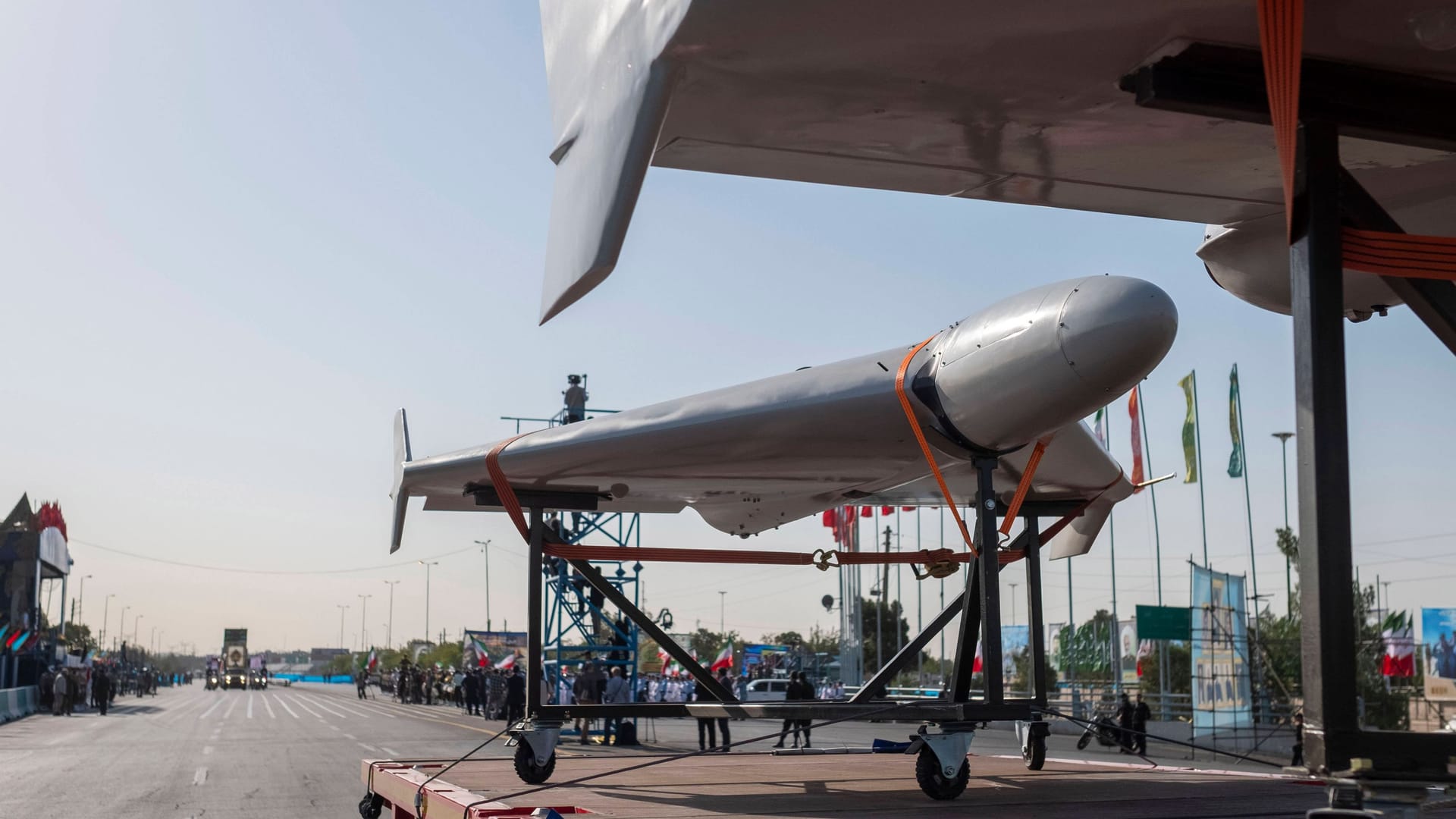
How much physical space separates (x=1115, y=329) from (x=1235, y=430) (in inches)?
1072

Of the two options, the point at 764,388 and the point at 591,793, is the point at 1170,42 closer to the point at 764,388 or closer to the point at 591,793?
the point at 764,388

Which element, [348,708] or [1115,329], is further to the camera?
[348,708]

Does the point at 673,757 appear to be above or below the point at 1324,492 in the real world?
below

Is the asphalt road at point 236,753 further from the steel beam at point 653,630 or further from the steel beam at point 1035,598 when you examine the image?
the steel beam at point 653,630

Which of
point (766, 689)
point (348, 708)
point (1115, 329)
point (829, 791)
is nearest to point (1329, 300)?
point (1115, 329)

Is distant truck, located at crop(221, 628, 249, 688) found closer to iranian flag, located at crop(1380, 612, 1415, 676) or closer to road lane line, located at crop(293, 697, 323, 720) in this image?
road lane line, located at crop(293, 697, 323, 720)

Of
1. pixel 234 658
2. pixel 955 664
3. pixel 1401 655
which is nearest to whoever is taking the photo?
pixel 955 664

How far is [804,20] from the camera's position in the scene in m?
3.82

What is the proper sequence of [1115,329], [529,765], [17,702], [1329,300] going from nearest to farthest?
[1329,300] < [1115,329] < [529,765] < [17,702]

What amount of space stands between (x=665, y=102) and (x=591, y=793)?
3.62 metres

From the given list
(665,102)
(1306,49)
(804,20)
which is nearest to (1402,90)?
(1306,49)

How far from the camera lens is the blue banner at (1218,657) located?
2422cm

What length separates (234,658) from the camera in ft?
319

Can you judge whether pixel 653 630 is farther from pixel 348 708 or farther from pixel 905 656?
pixel 348 708
